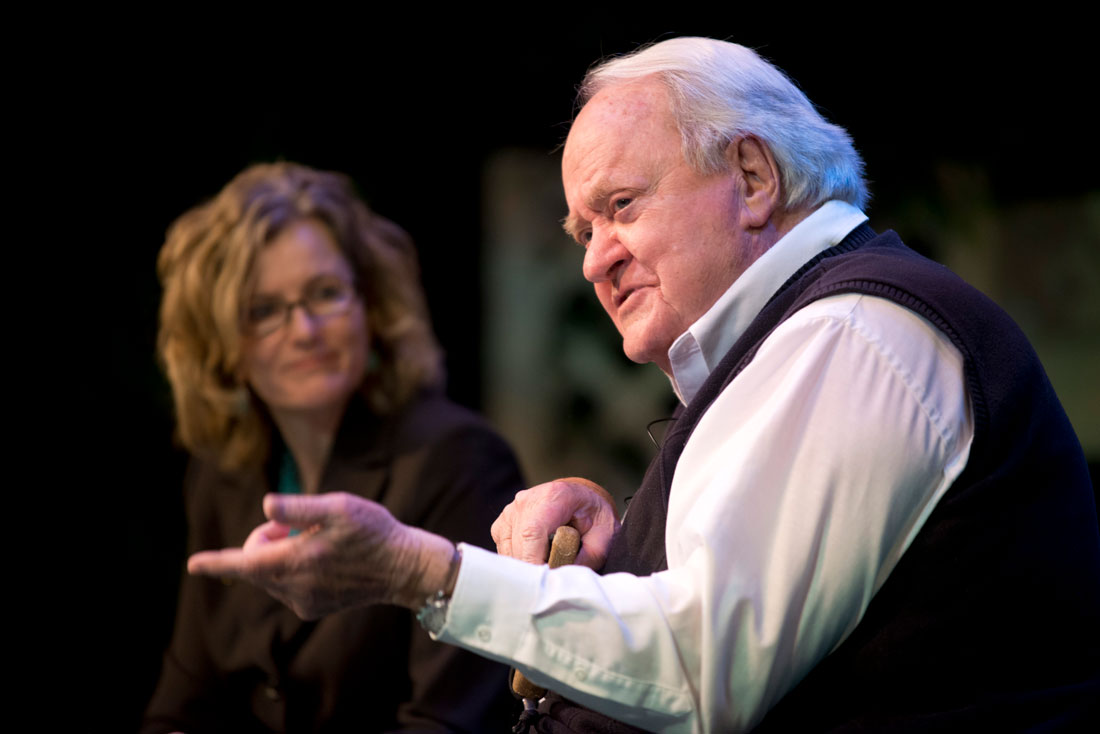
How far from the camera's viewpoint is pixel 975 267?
4.00 meters

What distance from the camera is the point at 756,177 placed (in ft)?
4.92

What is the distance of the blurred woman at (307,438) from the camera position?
2.31 m

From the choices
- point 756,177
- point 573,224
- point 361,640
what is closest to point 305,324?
point 361,640

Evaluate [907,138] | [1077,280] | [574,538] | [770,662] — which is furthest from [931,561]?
[1077,280]

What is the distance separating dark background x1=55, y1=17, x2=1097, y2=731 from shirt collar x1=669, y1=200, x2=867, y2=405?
222 centimetres

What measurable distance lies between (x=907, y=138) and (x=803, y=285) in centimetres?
269

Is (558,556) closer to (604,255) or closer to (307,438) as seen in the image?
(604,255)

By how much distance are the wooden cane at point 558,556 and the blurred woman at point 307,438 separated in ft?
2.37

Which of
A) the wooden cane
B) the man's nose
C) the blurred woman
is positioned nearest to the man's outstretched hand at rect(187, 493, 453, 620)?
the wooden cane

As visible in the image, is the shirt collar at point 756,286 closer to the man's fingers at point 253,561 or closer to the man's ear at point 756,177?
the man's ear at point 756,177

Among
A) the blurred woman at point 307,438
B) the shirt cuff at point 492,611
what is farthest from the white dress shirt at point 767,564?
the blurred woman at point 307,438

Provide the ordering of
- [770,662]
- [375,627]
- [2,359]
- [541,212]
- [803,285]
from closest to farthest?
[770,662], [803,285], [375,627], [2,359], [541,212]

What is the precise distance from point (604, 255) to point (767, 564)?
623mm

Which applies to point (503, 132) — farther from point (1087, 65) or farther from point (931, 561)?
point (931, 561)
